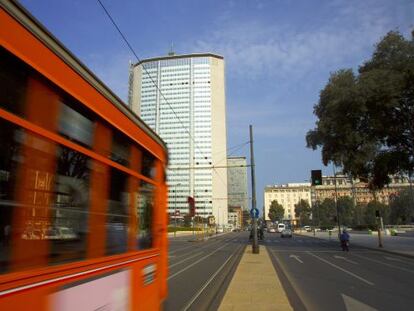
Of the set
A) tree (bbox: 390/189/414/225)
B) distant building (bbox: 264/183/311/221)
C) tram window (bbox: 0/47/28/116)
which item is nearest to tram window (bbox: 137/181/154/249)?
tram window (bbox: 0/47/28/116)

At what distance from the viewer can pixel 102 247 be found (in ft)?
14.6

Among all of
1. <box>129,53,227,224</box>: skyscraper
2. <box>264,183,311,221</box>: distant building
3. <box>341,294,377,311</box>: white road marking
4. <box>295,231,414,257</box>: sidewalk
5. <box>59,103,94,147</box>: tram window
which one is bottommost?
<box>341,294,377,311</box>: white road marking

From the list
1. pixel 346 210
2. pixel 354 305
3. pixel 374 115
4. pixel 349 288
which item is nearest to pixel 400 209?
pixel 346 210

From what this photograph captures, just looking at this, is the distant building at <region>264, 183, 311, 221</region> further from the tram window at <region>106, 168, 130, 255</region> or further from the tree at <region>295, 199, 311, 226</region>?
the tram window at <region>106, 168, 130, 255</region>

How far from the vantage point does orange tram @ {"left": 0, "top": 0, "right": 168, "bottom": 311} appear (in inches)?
118

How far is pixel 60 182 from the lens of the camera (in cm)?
363

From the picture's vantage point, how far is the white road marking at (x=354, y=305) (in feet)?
32.0

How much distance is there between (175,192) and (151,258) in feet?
122

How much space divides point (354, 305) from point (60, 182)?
8399 millimetres

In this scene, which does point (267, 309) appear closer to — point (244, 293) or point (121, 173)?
point (244, 293)

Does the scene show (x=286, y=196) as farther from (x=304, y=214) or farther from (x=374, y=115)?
(x=374, y=115)

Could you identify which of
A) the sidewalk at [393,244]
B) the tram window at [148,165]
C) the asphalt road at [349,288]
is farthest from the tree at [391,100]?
the tram window at [148,165]

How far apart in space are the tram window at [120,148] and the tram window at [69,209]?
0.75m

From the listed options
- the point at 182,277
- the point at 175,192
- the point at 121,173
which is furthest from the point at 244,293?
the point at 175,192
